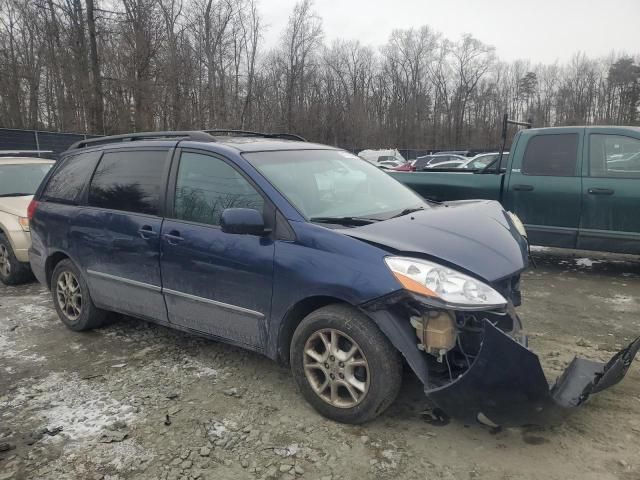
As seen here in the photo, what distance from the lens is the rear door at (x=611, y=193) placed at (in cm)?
581

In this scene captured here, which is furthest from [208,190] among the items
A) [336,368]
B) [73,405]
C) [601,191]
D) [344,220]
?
[601,191]

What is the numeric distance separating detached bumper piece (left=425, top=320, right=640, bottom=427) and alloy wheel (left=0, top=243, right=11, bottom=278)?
5972 mm

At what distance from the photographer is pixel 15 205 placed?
6.60 meters

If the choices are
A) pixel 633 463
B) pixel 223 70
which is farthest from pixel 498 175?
pixel 223 70

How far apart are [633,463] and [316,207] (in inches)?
88.8

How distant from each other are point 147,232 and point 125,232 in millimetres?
290

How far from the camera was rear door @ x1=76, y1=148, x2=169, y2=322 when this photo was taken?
383 cm

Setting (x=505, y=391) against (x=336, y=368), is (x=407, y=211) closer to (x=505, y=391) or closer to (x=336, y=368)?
(x=336, y=368)

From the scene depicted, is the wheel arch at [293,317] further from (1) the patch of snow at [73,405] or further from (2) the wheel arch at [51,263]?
(2) the wheel arch at [51,263]

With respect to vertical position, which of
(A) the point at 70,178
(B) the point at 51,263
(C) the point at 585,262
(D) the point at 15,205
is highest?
(A) the point at 70,178

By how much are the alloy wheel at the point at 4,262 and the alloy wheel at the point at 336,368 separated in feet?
17.0

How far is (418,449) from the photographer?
2.68 meters

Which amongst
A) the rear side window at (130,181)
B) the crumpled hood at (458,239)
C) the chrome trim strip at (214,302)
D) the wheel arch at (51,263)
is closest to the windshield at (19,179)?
the wheel arch at (51,263)

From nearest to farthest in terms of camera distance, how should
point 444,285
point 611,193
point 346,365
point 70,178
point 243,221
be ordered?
point 444,285 → point 346,365 → point 243,221 → point 70,178 → point 611,193
